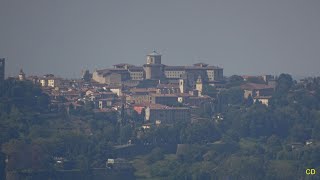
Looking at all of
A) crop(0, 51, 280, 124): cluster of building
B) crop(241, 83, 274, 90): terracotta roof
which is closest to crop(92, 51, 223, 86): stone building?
crop(0, 51, 280, 124): cluster of building

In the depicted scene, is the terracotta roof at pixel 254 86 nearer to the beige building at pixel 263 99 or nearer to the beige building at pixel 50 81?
the beige building at pixel 263 99

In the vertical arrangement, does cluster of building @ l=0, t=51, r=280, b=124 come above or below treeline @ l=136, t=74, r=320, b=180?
above

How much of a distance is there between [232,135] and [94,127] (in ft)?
16.9

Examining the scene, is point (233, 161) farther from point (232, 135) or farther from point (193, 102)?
point (193, 102)

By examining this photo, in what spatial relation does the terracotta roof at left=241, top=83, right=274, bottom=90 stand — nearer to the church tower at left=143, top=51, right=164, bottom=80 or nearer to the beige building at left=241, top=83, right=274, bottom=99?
the beige building at left=241, top=83, right=274, bottom=99

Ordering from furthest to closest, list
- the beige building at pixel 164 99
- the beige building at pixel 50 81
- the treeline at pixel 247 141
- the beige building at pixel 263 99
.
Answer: the beige building at pixel 50 81
the beige building at pixel 263 99
the beige building at pixel 164 99
the treeline at pixel 247 141

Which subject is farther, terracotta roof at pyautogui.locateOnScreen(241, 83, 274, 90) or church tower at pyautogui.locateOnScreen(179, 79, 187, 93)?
church tower at pyautogui.locateOnScreen(179, 79, 187, 93)

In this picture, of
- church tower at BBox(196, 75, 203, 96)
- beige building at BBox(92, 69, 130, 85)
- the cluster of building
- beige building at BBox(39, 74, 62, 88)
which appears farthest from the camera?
beige building at BBox(92, 69, 130, 85)

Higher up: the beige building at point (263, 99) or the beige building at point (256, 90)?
the beige building at point (256, 90)

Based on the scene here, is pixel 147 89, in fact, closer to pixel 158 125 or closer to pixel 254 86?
pixel 254 86

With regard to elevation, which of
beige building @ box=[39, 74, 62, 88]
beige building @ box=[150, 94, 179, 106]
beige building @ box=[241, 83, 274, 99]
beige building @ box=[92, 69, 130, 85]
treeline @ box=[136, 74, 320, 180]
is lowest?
treeline @ box=[136, 74, 320, 180]

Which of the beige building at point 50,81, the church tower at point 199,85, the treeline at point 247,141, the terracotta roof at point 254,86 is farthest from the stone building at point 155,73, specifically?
the treeline at point 247,141

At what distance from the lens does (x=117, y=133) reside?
189ft

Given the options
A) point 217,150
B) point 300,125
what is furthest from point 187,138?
point 300,125
